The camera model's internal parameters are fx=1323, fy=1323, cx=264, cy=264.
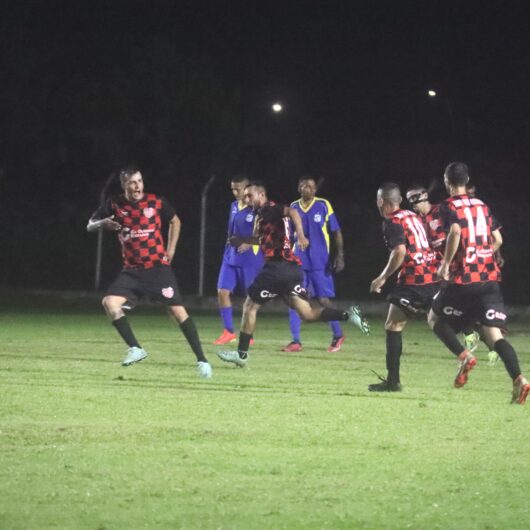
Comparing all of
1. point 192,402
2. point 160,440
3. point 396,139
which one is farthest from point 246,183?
point 396,139

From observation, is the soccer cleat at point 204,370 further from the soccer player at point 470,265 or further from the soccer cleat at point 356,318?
the soccer player at point 470,265

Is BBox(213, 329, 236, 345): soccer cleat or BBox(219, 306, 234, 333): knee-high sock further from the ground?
BBox(219, 306, 234, 333): knee-high sock

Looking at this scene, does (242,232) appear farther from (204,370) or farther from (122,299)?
(204,370)

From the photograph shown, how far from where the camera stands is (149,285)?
12.9m

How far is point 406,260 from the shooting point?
12.1 m

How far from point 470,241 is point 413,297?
1.05m

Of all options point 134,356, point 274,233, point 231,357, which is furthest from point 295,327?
point 134,356

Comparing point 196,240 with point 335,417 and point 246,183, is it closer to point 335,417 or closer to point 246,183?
point 246,183

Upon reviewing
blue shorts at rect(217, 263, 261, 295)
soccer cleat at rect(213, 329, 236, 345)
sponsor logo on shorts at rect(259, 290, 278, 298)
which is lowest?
soccer cleat at rect(213, 329, 236, 345)

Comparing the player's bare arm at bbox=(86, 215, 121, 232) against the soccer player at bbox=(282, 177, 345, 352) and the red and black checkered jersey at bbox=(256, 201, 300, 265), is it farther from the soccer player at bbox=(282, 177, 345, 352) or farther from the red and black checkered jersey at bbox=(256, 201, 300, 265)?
the soccer player at bbox=(282, 177, 345, 352)

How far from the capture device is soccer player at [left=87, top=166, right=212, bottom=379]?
42.0 ft


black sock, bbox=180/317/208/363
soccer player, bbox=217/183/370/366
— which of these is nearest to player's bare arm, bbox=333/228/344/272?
soccer player, bbox=217/183/370/366

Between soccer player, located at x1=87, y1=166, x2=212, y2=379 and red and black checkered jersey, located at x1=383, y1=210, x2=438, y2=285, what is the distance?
2184mm

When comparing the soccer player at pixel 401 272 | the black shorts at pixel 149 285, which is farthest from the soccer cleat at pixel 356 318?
the black shorts at pixel 149 285
